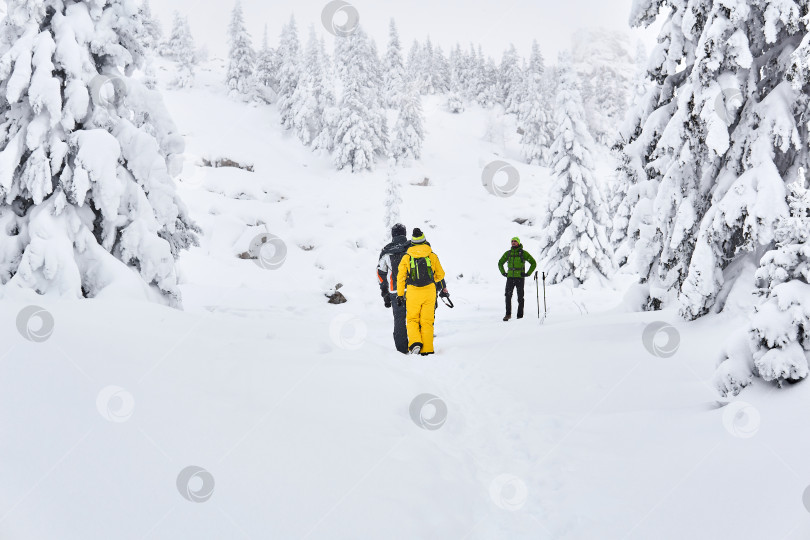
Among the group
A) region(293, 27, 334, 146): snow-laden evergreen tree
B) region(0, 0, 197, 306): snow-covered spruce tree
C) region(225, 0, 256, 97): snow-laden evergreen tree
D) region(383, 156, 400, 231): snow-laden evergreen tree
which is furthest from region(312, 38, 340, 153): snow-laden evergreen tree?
region(0, 0, 197, 306): snow-covered spruce tree

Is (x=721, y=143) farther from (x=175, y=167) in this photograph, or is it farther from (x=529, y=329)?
(x=175, y=167)

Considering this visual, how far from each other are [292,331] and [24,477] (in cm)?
512

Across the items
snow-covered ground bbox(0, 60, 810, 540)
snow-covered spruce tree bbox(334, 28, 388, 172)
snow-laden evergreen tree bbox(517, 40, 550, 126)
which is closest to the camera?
snow-covered ground bbox(0, 60, 810, 540)

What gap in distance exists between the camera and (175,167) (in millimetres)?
9703

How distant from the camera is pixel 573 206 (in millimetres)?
22203

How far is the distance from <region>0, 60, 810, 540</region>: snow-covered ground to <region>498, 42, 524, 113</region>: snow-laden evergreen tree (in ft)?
227

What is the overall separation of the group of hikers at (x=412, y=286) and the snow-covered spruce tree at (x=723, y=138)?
3.88 metres

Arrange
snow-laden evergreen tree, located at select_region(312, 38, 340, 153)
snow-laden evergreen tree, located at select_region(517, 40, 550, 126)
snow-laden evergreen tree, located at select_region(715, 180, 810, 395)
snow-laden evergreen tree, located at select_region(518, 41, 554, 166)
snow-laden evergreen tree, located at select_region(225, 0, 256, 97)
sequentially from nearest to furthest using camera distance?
Answer: snow-laden evergreen tree, located at select_region(715, 180, 810, 395)
snow-laden evergreen tree, located at select_region(312, 38, 340, 153)
snow-laden evergreen tree, located at select_region(518, 41, 554, 166)
snow-laden evergreen tree, located at select_region(225, 0, 256, 97)
snow-laden evergreen tree, located at select_region(517, 40, 550, 126)

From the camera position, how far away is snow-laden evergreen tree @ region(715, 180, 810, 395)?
144 inches

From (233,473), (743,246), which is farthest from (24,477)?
(743,246)

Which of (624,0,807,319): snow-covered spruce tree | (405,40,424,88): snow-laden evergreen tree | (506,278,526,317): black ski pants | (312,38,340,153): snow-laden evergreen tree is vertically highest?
(405,40,424,88): snow-laden evergreen tree

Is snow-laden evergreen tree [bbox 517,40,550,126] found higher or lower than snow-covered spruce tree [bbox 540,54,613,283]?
higher

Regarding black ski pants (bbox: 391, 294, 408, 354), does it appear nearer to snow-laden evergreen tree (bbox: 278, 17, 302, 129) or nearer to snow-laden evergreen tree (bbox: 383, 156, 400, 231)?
snow-laden evergreen tree (bbox: 383, 156, 400, 231)

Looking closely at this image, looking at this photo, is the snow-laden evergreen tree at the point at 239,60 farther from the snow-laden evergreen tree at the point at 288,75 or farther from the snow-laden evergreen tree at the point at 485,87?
the snow-laden evergreen tree at the point at 485,87
